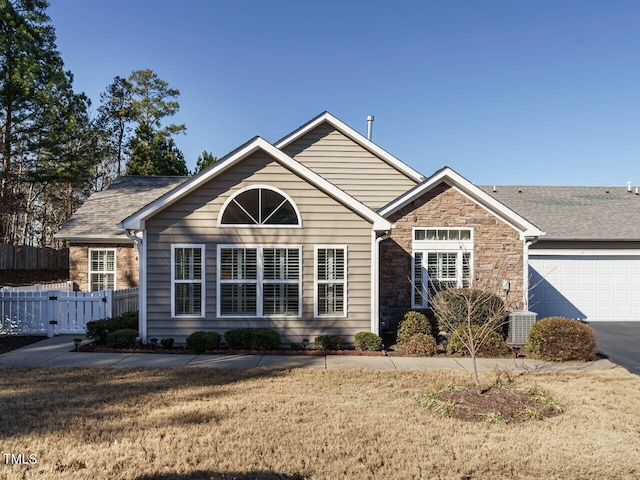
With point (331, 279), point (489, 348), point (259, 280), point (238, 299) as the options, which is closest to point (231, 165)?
point (259, 280)

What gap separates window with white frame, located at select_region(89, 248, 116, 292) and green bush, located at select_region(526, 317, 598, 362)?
13.0 metres

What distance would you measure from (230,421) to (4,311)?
31.0ft

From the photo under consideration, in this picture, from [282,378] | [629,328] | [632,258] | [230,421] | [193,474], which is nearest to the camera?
[193,474]

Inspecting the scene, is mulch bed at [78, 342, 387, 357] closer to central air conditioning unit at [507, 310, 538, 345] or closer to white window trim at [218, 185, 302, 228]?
white window trim at [218, 185, 302, 228]

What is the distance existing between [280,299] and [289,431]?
5298mm

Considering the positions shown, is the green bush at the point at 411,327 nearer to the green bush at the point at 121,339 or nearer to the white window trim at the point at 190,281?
the white window trim at the point at 190,281

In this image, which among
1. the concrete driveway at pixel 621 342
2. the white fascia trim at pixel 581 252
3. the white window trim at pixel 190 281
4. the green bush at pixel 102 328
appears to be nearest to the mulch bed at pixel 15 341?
the green bush at pixel 102 328

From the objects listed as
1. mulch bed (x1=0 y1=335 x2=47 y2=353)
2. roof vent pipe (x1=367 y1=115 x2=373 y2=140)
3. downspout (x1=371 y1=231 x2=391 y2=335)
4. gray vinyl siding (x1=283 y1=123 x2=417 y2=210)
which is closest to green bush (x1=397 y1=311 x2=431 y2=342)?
downspout (x1=371 y1=231 x2=391 y2=335)

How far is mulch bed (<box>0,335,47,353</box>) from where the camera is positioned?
10327mm

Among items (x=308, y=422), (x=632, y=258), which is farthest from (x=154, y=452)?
(x=632, y=258)

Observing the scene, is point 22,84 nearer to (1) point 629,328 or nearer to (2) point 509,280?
(2) point 509,280

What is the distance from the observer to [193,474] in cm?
433

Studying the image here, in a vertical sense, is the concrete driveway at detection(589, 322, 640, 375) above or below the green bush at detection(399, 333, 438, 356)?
below

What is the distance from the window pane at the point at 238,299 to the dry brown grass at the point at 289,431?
2.74 meters
